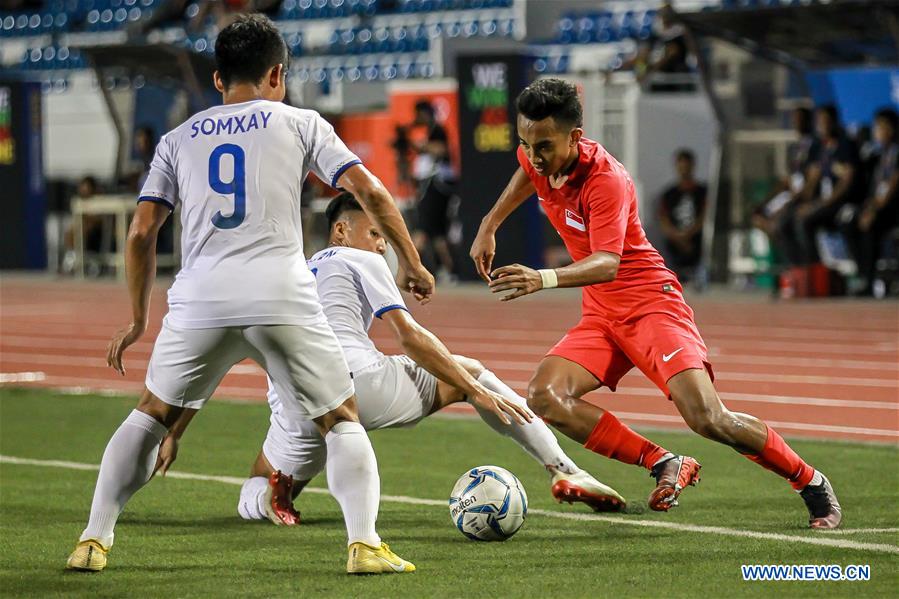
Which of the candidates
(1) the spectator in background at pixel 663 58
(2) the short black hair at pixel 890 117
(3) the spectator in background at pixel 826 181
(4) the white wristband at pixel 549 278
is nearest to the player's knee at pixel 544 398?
(4) the white wristband at pixel 549 278

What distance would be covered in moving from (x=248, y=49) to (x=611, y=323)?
2.11 m

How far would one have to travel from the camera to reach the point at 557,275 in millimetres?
5512

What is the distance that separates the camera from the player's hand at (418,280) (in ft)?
16.0

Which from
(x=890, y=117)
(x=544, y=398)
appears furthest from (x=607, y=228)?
(x=890, y=117)

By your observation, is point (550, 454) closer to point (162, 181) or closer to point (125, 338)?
point (125, 338)

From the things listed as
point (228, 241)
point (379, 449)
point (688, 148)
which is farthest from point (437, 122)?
point (228, 241)

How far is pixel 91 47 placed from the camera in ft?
75.7

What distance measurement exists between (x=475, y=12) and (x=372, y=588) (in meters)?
23.3

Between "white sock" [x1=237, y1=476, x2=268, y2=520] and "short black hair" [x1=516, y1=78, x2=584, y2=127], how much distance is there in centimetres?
189

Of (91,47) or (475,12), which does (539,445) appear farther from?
(475,12)

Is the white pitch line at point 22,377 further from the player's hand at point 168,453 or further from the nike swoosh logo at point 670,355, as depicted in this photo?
the nike swoosh logo at point 670,355

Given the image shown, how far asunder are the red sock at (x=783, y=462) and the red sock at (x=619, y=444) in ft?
1.62

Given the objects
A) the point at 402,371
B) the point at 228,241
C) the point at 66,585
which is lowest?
the point at 66,585

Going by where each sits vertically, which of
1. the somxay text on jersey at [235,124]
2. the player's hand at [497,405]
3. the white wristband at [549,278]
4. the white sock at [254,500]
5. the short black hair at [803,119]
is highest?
the somxay text on jersey at [235,124]
